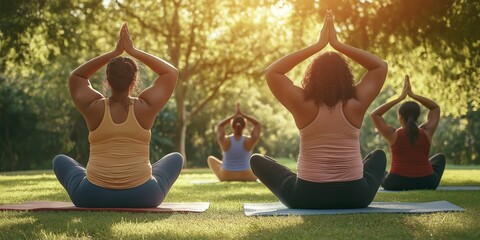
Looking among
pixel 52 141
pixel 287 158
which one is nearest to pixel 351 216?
pixel 52 141

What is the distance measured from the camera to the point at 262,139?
42.5m

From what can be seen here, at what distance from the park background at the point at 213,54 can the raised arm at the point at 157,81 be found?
7.11m

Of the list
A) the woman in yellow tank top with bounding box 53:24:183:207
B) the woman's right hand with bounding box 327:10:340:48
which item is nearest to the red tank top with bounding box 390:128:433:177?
the woman's right hand with bounding box 327:10:340:48

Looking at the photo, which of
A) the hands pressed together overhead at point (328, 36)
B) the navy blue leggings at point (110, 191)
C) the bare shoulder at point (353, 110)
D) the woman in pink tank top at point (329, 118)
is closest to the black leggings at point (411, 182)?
the woman in pink tank top at point (329, 118)

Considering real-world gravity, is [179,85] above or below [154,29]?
below

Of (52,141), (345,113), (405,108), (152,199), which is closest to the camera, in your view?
(345,113)

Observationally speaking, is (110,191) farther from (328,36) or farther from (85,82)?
(328,36)

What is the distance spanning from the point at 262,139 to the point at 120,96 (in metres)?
35.9

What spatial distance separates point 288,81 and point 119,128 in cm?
171

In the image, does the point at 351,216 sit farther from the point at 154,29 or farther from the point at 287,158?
Result: the point at 287,158

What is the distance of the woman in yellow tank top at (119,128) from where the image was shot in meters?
6.65

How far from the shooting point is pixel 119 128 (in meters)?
6.63

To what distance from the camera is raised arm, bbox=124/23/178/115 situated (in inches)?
266

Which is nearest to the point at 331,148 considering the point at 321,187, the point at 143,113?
the point at 321,187
